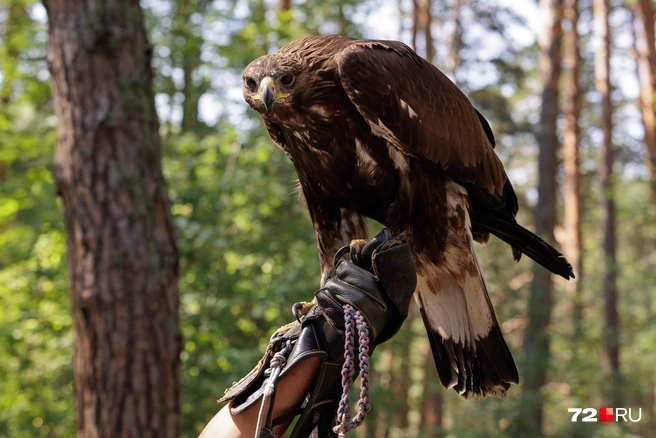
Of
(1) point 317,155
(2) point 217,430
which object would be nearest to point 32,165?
(1) point 317,155

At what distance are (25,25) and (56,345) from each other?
18.5 ft

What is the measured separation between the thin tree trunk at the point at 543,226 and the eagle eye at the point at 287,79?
25.3ft

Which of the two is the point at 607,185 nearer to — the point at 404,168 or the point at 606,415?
the point at 606,415

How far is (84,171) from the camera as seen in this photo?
3.66 meters

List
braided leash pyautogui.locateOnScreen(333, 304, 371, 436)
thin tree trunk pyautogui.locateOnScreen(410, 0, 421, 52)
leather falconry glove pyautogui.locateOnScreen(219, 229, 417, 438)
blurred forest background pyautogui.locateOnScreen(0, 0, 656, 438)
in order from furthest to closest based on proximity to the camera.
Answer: thin tree trunk pyautogui.locateOnScreen(410, 0, 421, 52) → blurred forest background pyautogui.locateOnScreen(0, 0, 656, 438) → leather falconry glove pyautogui.locateOnScreen(219, 229, 417, 438) → braided leash pyautogui.locateOnScreen(333, 304, 371, 436)

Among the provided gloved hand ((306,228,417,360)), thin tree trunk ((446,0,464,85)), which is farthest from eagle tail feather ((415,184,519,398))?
thin tree trunk ((446,0,464,85))

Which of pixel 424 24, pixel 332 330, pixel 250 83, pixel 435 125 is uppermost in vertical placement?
pixel 424 24

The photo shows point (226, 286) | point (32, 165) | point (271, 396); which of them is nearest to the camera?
point (271, 396)

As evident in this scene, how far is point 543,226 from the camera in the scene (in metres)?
10.6

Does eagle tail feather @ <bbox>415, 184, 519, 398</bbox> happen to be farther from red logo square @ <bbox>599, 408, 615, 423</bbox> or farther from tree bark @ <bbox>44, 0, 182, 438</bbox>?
red logo square @ <bbox>599, 408, 615, 423</bbox>

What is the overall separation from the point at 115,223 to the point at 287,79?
1.46 meters

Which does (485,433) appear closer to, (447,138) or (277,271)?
(277,271)

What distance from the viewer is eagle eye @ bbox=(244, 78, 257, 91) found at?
305cm

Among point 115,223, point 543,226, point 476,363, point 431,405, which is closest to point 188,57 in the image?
point 115,223
